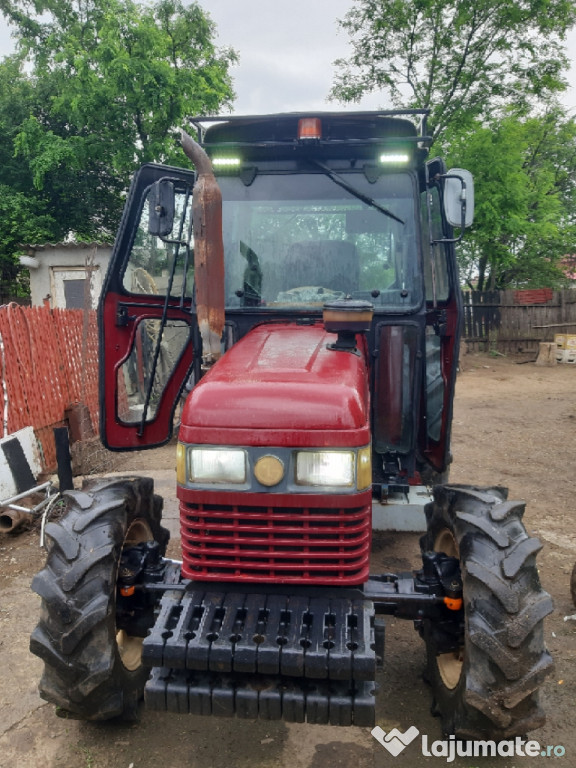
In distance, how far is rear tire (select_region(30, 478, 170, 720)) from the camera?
2561mm

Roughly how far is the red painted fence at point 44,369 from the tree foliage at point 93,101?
8.37 m

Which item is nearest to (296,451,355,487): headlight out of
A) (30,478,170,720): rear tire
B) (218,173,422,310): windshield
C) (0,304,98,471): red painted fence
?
(30,478,170,720): rear tire

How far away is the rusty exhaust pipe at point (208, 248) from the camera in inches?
112

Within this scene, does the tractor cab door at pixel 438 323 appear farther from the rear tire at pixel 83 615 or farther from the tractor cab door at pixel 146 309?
the rear tire at pixel 83 615

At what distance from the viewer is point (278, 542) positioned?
2.47 meters

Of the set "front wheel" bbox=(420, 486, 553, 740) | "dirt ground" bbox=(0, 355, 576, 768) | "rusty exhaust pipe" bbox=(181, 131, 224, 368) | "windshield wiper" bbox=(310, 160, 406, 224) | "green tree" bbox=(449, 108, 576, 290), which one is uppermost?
"green tree" bbox=(449, 108, 576, 290)

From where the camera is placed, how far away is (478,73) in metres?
15.6

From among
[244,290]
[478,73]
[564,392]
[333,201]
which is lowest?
[564,392]

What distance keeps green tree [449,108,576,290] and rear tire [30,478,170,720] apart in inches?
540

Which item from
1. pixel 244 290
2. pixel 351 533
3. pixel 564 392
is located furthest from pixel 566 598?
pixel 564 392

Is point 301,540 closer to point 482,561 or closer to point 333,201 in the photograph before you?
point 482,561

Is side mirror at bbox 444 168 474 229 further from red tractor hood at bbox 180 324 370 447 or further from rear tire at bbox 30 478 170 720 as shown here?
rear tire at bbox 30 478 170 720

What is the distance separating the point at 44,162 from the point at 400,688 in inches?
637

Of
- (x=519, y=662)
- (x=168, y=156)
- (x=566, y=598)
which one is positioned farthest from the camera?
(x=168, y=156)
